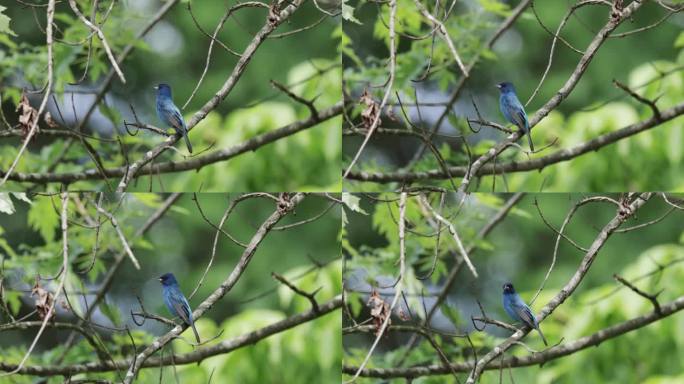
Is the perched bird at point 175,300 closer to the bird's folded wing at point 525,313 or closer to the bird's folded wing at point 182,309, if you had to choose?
the bird's folded wing at point 182,309

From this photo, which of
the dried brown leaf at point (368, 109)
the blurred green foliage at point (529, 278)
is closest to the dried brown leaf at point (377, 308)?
the blurred green foliage at point (529, 278)

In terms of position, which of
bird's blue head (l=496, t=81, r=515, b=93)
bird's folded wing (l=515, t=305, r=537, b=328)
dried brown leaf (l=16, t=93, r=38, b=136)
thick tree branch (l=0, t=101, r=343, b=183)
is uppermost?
bird's blue head (l=496, t=81, r=515, b=93)

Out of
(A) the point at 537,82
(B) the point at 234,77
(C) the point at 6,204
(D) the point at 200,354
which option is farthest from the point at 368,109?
(C) the point at 6,204

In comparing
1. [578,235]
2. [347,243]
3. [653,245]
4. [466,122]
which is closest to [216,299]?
[347,243]

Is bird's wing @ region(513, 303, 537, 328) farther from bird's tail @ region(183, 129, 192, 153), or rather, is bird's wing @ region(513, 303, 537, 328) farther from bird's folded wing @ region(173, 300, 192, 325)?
bird's tail @ region(183, 129, 192, 153)

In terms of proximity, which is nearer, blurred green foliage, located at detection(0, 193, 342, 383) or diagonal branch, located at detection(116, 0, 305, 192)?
diagonal branch, located at detection(116, 0, 305, 192)

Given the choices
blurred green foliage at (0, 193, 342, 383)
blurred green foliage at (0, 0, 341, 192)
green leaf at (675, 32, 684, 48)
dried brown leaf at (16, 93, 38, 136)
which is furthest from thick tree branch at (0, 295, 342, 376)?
green leaf at (675, 32, 684, 48)

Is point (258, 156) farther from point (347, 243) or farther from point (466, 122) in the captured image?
point (466, 122)

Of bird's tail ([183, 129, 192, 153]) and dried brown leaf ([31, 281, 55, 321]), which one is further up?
bird's tail ([183, 129, 192, 153])
